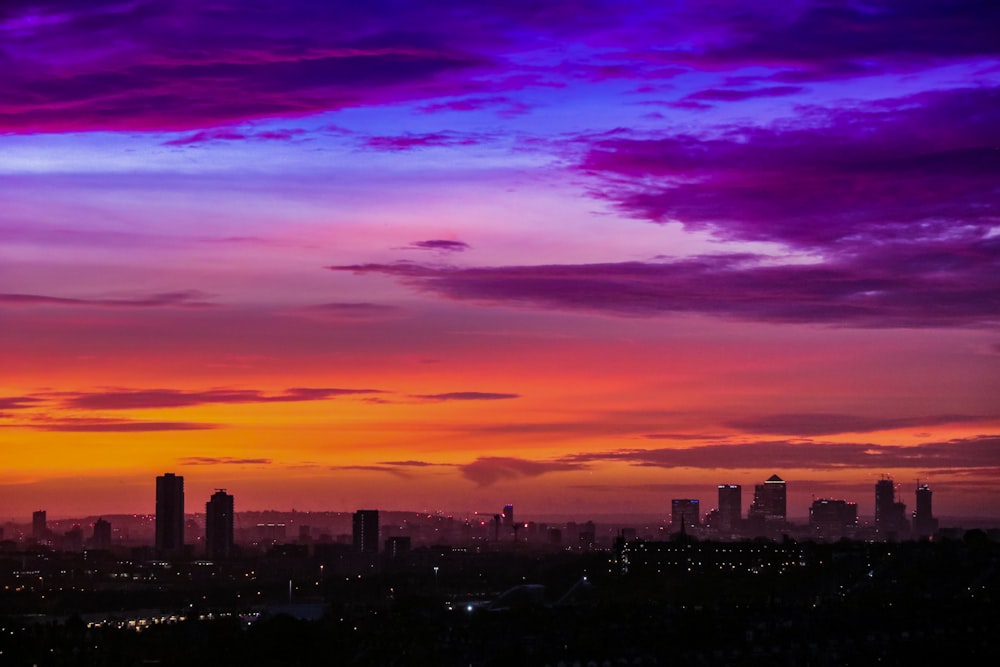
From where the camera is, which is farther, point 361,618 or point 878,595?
point 878,595

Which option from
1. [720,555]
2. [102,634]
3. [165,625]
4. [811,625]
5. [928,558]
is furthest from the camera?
[720,555]

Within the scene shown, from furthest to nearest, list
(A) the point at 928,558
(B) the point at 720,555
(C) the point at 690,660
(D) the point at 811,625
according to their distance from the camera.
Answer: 1. (B) the point at 720,555
2. (A) the point at 928,558
3. (D) the point at 811,625
4. (C) the point at 690,660

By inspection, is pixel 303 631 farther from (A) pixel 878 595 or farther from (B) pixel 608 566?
(B) pixel 608 566

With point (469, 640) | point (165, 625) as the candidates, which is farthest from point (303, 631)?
point (165, 625)

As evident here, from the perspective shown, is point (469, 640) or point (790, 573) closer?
point (469, 640)

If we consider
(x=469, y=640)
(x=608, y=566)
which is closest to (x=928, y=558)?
(x=608, y=566)

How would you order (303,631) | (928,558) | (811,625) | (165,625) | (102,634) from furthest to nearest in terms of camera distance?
(928,558), (165,625), (102,634), (811,625), (303,631)

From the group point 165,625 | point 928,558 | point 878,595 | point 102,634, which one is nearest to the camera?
point 102,634

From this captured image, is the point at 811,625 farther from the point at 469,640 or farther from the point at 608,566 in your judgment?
the point at 608,566
